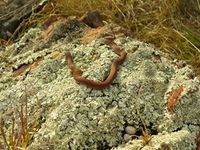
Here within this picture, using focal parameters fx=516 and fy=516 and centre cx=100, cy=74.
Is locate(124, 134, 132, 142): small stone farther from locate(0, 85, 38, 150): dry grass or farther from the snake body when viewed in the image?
locate(0, 85, 38, 150): dry grass

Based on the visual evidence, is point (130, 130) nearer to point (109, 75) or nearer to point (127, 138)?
point (127, 138)

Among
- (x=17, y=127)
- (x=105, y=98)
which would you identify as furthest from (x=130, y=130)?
(x=17, y=127)

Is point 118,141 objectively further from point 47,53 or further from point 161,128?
point 47,53

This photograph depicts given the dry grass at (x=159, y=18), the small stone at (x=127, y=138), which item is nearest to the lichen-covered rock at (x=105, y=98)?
the small stone at (x=127, y=138)

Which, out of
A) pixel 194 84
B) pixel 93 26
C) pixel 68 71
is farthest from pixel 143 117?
pixel 93 26

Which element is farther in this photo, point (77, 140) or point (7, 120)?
point (7, 120)

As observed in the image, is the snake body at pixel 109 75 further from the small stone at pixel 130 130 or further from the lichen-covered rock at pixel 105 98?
the small stone at pixel 130 130
